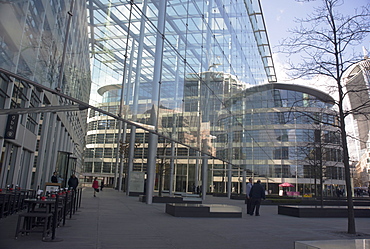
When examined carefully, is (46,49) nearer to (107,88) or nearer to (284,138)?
(107,88)

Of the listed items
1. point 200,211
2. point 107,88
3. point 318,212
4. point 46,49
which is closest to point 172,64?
point 107,88

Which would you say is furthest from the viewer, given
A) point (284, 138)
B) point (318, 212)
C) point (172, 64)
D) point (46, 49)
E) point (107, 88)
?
point (284, 138)

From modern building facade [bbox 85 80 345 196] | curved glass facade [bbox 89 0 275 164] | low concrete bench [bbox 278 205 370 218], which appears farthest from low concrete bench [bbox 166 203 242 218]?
modern building facade [bbox 85 80 345 196]

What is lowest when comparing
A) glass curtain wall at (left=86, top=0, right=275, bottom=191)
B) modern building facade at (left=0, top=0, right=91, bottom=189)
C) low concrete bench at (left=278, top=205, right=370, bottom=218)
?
low concrete bench at (left=278, top=205, right=370, bottom=218)

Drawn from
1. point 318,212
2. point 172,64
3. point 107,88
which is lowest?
point 318,212

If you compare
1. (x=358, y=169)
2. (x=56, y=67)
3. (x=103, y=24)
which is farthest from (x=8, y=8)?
(x=358, y=169)

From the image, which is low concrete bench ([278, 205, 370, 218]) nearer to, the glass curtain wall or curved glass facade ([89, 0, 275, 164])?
the glass curtain wall

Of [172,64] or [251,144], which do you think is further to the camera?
[251,144]

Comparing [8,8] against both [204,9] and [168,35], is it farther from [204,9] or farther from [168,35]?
[204,9]

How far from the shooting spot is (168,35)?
51.2ft

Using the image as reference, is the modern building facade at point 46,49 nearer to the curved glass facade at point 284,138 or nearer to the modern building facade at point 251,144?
Answer: the modern building facade at point 251,144

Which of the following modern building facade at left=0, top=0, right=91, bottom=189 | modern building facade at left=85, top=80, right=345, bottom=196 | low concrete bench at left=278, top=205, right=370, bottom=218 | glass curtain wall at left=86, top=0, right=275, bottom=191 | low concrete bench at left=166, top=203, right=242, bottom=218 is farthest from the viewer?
modern building facade at left=85, top=80, right=345, bottom=196

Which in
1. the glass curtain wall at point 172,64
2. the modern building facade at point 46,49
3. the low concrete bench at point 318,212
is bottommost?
the low concrete bench at point 318,212

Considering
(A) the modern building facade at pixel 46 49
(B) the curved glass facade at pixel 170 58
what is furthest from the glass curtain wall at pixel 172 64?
(A) the modern building facade at pixel 46 49
